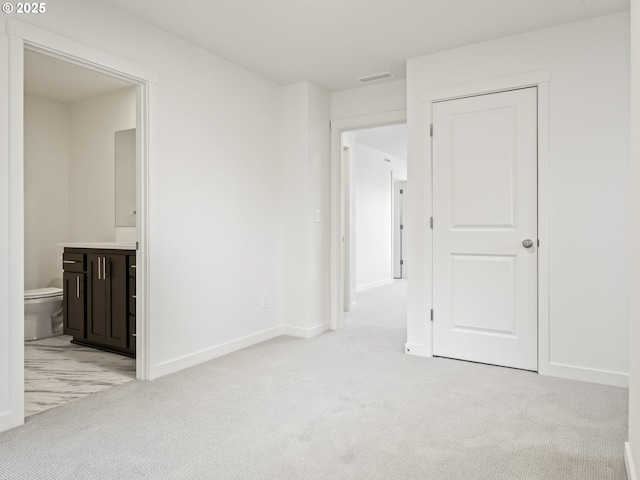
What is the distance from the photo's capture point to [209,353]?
11.4 feet

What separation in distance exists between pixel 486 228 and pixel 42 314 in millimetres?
4044

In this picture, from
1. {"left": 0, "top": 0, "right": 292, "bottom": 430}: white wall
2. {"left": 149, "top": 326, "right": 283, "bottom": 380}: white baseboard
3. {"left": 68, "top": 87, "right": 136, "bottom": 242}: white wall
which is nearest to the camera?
{"left": 0, "top": 0, "right": 292, "bottom": 430}: white wall

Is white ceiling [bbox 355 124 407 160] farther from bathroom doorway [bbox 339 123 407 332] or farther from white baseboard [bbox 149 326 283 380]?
white baseboard [bbox 149 326 283 380]

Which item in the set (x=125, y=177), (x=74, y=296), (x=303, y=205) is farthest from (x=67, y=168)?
(x=303, y=205)

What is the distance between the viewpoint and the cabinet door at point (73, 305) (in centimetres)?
380

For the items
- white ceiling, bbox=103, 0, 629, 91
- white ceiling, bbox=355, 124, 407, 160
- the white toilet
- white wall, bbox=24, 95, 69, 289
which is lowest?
the white toilet

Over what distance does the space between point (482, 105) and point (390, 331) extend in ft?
7.64

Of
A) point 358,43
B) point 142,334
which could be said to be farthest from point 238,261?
point 358,43

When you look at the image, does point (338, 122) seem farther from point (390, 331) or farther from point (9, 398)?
point (9, 398)

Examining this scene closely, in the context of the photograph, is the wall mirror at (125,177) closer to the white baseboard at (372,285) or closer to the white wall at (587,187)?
the white wall at (587,187)

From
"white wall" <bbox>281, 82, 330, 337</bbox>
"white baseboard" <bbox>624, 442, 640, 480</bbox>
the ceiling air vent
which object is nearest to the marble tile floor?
"white wall" <bbox>281, 82, 330, 337</bbox>

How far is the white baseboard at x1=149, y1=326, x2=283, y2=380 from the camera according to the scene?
307cm

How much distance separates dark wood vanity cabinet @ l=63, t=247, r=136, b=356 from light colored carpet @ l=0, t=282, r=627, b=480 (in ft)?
2.28

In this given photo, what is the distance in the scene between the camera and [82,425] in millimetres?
2287
